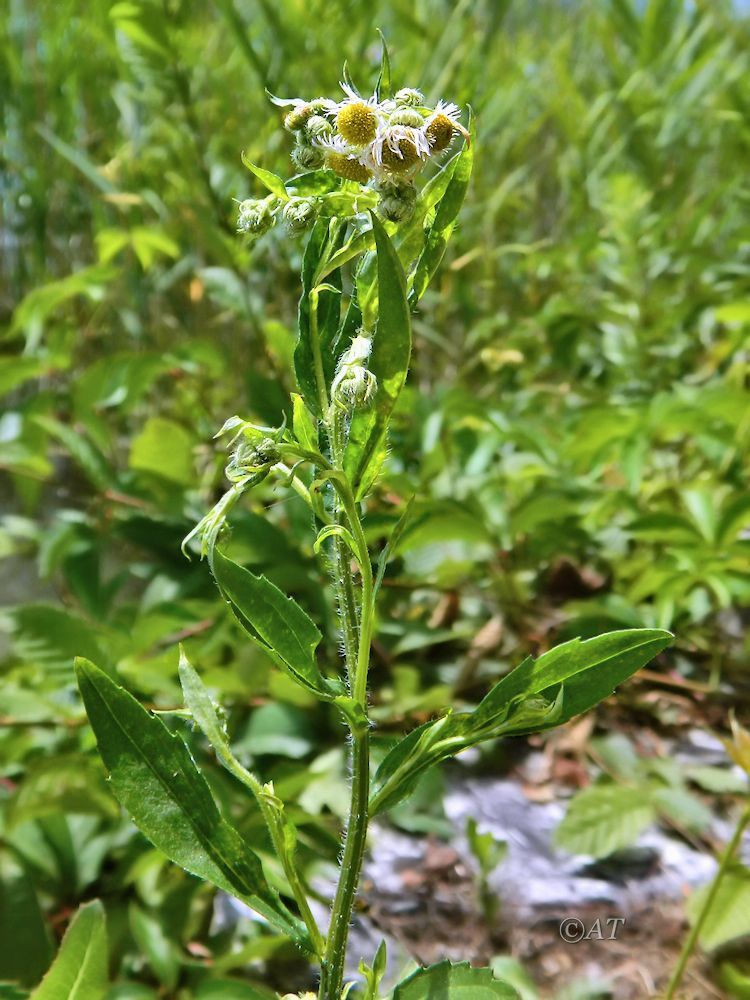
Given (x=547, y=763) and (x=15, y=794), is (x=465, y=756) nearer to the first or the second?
(x=547, y=763)

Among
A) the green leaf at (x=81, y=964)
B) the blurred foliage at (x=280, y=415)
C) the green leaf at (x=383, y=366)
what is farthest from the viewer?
the blurred foliage at (x=280, y=415)

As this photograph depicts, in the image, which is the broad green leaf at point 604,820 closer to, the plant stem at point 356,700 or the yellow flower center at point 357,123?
the plant stem at point 356,700

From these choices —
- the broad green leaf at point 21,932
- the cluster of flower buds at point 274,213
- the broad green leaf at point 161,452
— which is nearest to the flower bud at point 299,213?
the cluster of flower buds at point 274,213

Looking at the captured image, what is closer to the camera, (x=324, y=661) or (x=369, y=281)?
(x=369, y=281)

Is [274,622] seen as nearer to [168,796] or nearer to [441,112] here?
[168,796]

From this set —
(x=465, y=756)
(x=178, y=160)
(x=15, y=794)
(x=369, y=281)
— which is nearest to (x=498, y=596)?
(x=465, y=756)

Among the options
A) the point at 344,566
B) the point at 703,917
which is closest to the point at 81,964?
the point at 344,566

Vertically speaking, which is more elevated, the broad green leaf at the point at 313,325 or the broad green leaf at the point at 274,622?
the broad green leaf at the point at 313,325
